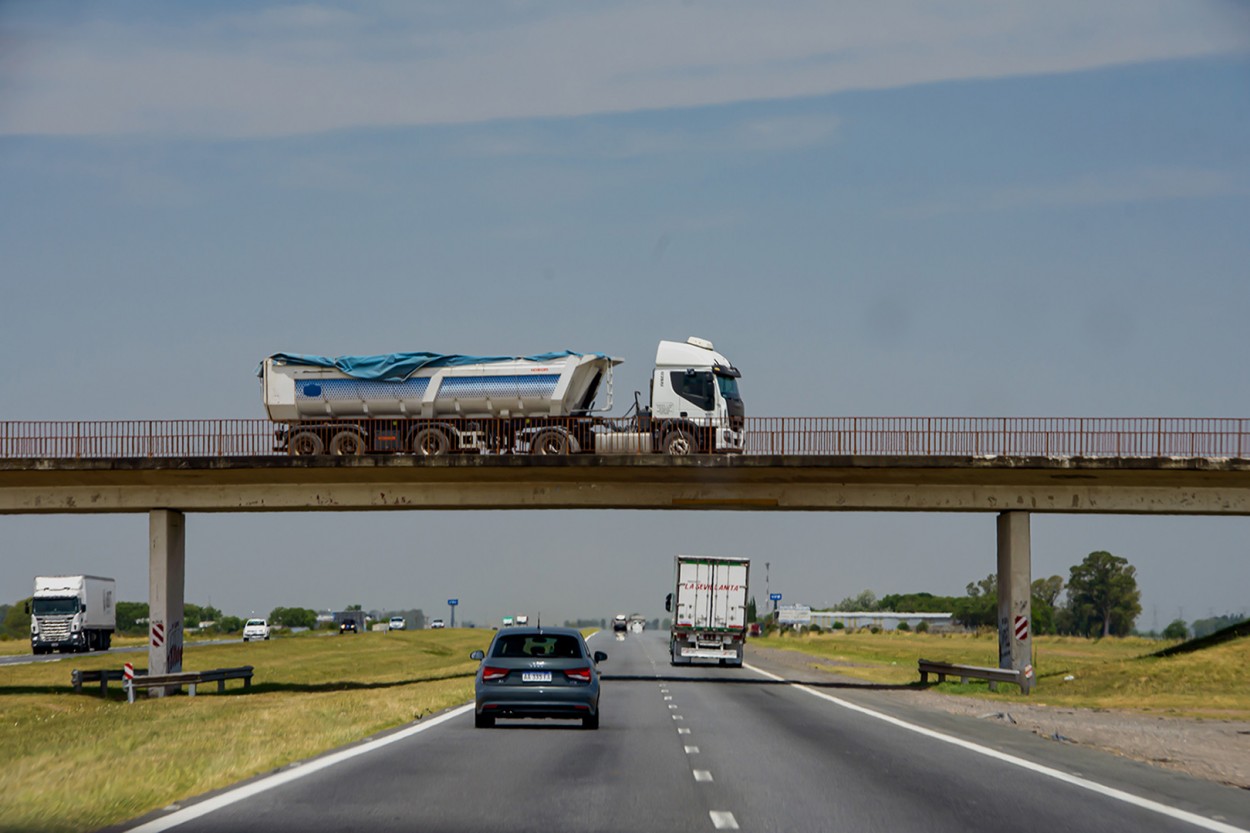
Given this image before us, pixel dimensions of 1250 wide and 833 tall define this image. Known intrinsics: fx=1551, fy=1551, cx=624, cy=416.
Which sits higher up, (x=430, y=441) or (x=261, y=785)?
(x=430, y=441)

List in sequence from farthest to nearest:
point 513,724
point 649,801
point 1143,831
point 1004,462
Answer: point 1004,462 < point 513,724 < point 649,801 < point 1143,831

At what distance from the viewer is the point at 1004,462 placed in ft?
140

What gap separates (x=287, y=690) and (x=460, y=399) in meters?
10.0

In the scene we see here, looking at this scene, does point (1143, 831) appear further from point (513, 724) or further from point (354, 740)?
point (513, 724)

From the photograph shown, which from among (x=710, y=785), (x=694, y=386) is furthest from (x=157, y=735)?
(x=694, y=386)

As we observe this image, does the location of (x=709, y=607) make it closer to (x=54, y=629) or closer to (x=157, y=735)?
(x=157, y=735)

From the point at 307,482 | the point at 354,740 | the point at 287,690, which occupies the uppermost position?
the point at 307,482

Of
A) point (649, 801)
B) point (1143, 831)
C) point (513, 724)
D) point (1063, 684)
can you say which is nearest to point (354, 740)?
point (513, 724)

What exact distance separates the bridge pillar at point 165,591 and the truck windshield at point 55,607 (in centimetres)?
4133

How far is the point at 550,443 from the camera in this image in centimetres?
4638

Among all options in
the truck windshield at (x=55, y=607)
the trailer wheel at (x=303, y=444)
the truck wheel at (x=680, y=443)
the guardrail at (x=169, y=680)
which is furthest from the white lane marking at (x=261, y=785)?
the truck windshield at (x=55, y=607)

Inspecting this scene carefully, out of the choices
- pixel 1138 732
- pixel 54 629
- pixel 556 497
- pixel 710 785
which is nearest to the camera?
pixel 710 785

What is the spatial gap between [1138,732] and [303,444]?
2806 cm

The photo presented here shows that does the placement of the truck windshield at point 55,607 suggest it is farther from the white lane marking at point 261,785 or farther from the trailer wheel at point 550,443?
the white lane marking at point 261,785
